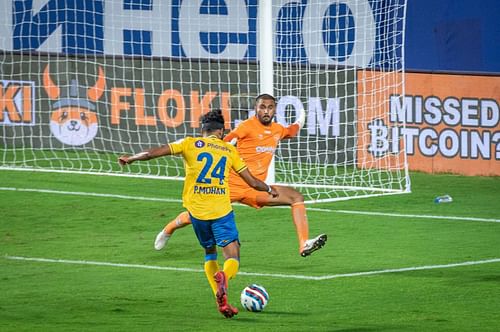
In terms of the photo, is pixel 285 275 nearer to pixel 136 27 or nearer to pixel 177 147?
pixel 177 147

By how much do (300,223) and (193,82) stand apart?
1024cm

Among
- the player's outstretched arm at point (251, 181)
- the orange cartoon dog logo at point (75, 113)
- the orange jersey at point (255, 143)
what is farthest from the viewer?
the orange cartoon dog logo at point (75, 113)

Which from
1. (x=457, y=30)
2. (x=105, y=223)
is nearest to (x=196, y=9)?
(x=457, y=30)

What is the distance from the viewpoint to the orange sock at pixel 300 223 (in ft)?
42.2

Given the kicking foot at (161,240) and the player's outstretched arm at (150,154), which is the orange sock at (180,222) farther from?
the player's outstretched arm at (150,154)

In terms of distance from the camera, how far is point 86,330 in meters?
9.89

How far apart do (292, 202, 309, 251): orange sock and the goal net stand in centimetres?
614

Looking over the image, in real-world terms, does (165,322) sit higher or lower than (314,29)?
lower

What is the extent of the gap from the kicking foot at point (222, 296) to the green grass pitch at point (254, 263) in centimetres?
10

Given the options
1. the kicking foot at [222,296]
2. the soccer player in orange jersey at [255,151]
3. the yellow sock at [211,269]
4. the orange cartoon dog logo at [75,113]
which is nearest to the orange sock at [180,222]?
the soccer player in orange jersey at [255,151]

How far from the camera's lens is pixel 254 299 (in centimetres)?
1075

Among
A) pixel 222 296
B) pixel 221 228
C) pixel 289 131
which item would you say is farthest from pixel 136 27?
pixel 222 296

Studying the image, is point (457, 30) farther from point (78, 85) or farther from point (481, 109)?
point (78, 85)

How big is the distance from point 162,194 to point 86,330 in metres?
9.62
